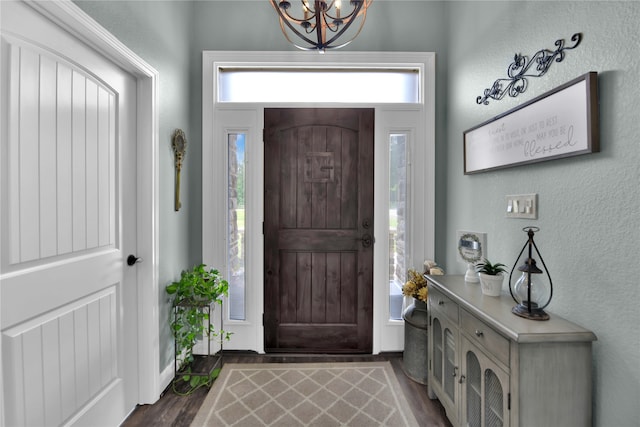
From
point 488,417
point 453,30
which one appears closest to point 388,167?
point 453,30

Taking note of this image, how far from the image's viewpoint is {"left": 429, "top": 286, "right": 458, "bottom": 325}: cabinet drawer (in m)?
1.60

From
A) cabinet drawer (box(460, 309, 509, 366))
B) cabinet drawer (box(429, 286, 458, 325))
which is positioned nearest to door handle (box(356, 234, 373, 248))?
cabinet drawer (box(429, 286, 458, 325))

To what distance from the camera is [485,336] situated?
4.27ft

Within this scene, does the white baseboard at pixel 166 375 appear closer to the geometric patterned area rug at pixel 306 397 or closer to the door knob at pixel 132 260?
the geometric patterned area rug at pixel 306 397

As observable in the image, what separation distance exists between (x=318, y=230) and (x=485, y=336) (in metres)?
1.45

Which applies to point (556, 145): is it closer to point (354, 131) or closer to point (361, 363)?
point (354, 131)

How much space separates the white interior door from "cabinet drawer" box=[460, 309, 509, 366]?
1.85m

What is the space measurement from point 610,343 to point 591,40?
1160 millimetres

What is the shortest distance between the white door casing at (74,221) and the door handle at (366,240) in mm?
1517

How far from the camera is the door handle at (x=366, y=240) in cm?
249

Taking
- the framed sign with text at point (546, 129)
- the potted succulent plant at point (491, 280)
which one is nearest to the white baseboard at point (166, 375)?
the potted succulent plant at point (491, 280)

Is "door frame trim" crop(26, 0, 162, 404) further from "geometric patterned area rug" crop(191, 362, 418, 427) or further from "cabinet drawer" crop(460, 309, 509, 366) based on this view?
"cabinet drawer" crop(460, 309, 509, 366)

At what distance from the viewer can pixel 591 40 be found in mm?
1186

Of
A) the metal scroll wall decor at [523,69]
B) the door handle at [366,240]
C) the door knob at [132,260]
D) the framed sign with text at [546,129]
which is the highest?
the metal scroll wall decor at [523,69]
